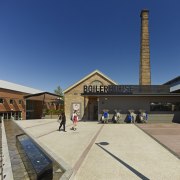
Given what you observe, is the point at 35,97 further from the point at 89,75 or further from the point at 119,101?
the point at 119,101

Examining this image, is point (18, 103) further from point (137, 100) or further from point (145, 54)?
point (145, 54)

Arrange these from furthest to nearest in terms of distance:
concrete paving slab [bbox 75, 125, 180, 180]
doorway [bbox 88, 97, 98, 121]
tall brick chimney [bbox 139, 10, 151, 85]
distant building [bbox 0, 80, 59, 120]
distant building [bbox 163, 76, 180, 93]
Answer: tall brick chimney [bbox 139, 10, 151, 85]
distant building [bbox 0, 80, 59, 120]
doorway [bbox 88, 97, 98, 121]
distant building [bbox 163, 76, 180, 93]
concrete paving slab [bbox 75, 125, 180, 180]

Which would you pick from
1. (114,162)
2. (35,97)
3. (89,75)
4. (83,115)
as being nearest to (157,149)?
(114,162)

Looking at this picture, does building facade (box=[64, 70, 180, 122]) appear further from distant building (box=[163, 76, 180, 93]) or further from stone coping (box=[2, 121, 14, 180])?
stone coping (box=[2, 121, 14, 180])

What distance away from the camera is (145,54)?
109ft

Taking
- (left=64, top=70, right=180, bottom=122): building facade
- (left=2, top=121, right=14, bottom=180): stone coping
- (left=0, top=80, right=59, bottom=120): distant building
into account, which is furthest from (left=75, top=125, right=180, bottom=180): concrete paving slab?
(left=0, top=80, right=59, bottom=120): distant building

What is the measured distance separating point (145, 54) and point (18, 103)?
25.2 m

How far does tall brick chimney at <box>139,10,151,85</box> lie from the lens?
108 ft

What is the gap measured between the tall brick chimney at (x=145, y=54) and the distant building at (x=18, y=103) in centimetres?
1850

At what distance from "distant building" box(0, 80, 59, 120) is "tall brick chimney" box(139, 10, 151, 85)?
18.5m

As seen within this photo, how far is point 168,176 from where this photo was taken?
5.98m

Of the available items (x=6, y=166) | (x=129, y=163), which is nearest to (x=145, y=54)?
(x=129, y=163)

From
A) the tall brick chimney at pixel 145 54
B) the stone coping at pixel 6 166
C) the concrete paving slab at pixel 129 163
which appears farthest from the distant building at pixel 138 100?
the stone coping at pixel 6 166

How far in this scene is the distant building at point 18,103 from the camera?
30.9 meters
